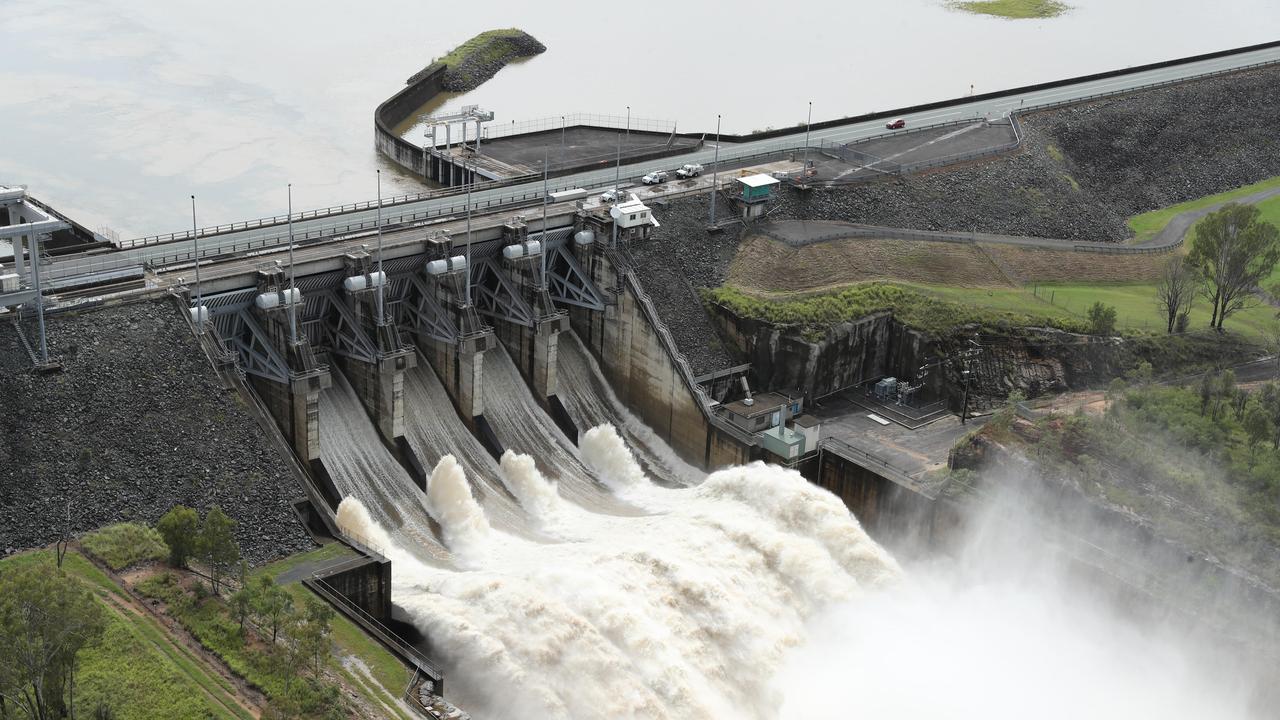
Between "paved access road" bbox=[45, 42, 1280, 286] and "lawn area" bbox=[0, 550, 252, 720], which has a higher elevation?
"paved access road" bbox=[45, 42, 1280, 286]

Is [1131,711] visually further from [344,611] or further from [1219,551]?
[344,611]

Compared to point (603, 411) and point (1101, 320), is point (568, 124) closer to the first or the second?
point (603, 411)

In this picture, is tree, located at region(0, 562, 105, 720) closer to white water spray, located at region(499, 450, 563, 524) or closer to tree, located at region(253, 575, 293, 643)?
tree, located at region(253, 575, 293, 643)

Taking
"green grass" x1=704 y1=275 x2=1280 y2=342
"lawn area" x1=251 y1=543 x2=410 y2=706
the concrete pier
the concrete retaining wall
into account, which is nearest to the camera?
"lawn area" x1=251 y1=543 x2=410 y2=706

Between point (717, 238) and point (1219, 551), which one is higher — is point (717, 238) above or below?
above

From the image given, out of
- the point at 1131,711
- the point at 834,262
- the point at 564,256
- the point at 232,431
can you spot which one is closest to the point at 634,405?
the point at 564,256

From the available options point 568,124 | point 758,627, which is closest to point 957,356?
point 758,627

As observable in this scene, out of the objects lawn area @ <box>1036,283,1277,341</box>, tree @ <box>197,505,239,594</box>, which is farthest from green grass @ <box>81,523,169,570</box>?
lawn area @ <box>1036,283,1277,341</box>
